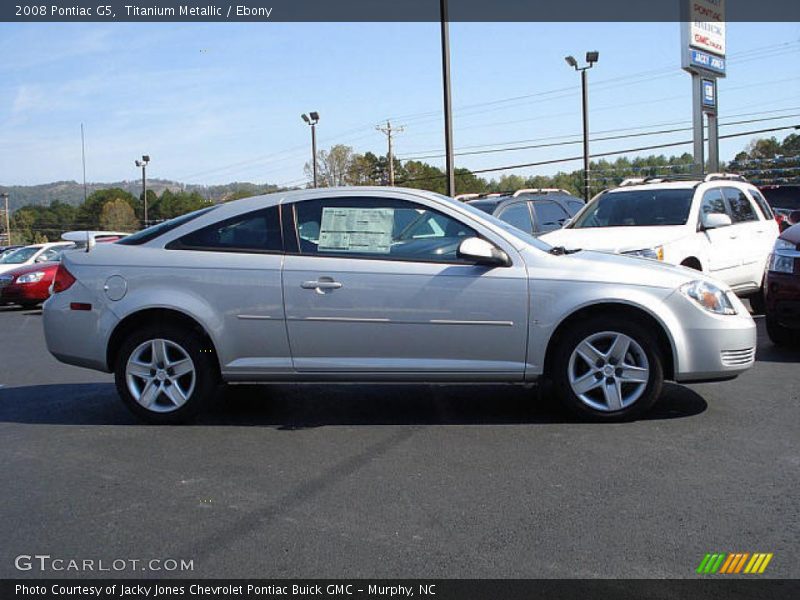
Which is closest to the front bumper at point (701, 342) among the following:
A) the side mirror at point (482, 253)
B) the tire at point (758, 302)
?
the side mirror at point (482, 253)

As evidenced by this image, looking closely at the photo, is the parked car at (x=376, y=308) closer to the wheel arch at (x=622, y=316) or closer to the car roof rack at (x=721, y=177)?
the wheel arch at (x=622, y=316)

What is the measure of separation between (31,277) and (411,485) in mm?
15416

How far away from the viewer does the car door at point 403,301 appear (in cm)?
565

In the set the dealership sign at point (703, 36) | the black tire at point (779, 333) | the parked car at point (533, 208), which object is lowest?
the black tire at point (779, 333)

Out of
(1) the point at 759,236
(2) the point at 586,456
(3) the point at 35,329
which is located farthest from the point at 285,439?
(3) the point at 35,329

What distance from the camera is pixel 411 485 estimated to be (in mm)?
4492

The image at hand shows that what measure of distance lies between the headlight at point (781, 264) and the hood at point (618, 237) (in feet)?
3.79

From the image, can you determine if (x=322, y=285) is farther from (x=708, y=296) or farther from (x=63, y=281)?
(x=708, y=296)

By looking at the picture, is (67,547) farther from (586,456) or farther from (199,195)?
(199,195)

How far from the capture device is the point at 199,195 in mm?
75688

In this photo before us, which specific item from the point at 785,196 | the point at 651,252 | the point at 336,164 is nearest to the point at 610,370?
the point at 651,252

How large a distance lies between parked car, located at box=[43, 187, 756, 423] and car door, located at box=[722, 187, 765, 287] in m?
4.68

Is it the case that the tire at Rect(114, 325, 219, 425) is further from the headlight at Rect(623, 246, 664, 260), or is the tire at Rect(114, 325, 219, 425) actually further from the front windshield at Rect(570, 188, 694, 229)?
the front windshield at Rect(570, 188, 694, 229)

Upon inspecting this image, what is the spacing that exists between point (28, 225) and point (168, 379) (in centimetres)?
10932
